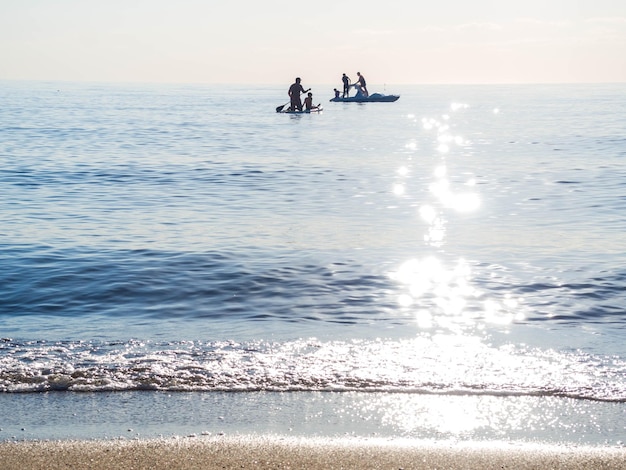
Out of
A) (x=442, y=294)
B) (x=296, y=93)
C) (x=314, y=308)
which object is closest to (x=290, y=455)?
(x=314, y=308)

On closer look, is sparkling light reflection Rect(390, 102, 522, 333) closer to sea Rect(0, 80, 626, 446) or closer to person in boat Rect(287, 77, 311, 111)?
sea Rect(0, 80, 626, 446)

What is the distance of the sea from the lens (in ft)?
21.9

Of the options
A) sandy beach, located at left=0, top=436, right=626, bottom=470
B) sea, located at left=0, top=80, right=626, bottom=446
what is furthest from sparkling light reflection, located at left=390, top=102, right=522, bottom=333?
sandy beach, located at left=0, top=436, right=626, bottom=470

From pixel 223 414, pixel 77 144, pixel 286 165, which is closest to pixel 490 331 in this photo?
pixel 223 414

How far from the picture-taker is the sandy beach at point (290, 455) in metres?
5.49

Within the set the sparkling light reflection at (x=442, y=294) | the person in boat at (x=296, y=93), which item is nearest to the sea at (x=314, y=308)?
the sparkling light reflection at (x=442, y=294)

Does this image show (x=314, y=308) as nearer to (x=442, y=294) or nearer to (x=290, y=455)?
(x=442, y=294)

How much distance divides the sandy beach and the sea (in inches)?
9.6

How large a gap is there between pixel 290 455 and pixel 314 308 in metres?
4.96

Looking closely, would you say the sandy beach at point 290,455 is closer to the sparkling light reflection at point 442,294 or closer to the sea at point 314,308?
the sea at point 314,308

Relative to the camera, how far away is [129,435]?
20.1 feet

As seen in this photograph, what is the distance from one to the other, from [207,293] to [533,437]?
626 cm

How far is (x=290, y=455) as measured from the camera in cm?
565

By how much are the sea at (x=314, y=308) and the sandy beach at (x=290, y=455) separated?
0.24 metres
